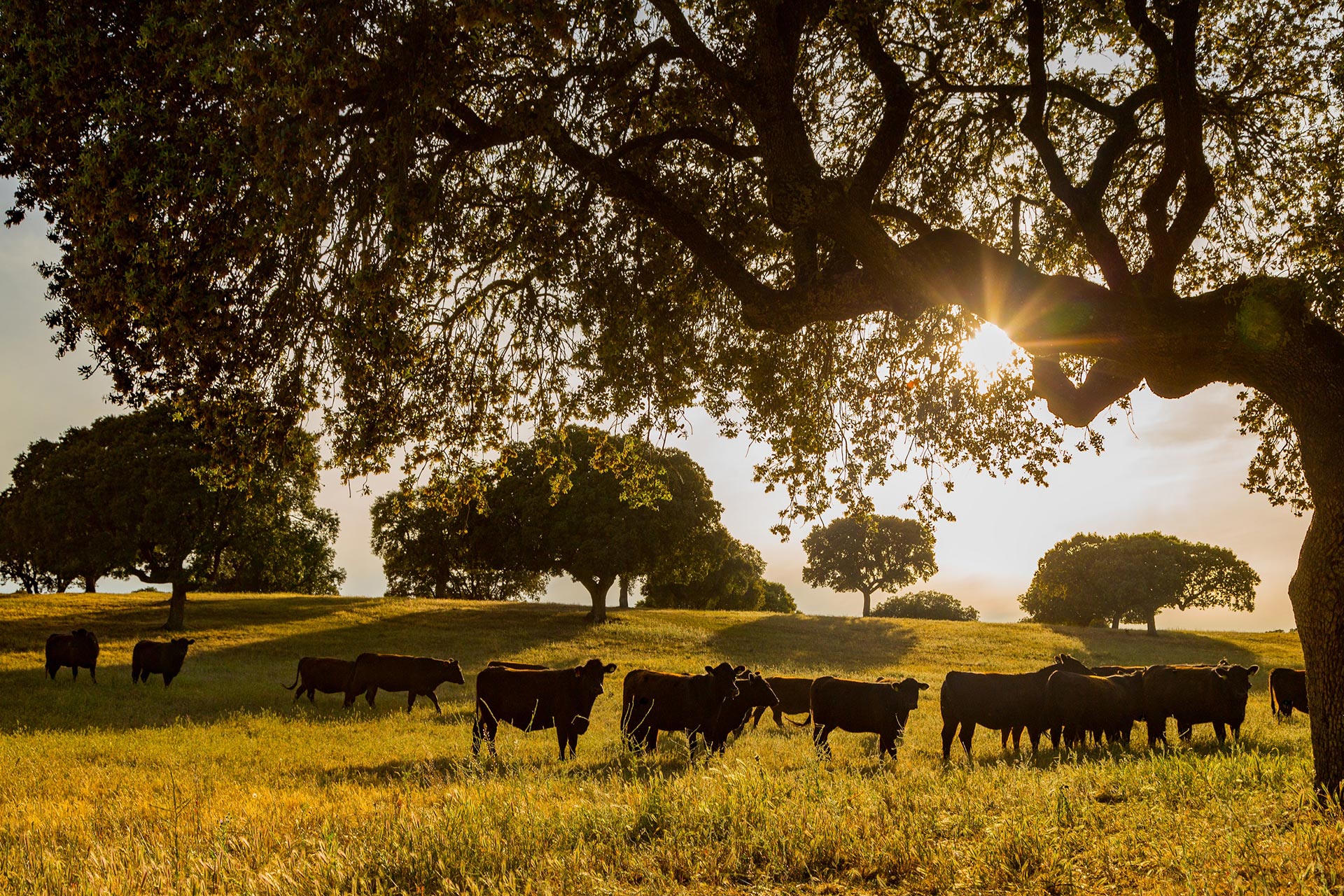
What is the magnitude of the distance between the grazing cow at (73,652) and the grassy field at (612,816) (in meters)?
6.43

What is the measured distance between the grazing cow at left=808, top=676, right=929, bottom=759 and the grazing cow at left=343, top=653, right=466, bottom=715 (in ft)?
35.4

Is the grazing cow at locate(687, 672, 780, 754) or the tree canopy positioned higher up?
the tree canopy

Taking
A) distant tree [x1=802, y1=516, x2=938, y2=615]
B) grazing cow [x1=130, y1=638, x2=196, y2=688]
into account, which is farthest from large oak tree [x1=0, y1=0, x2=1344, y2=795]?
distant tree [x1=802, y1=516, x2=938, y2=615]

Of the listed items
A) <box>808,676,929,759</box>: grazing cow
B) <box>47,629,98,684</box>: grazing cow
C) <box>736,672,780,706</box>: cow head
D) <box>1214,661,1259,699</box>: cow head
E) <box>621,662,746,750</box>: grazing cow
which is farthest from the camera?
<box>47,629,98,684</box>: grazing cow

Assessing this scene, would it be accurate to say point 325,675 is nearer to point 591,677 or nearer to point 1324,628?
point 591,677

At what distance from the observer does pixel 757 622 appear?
49812 mm

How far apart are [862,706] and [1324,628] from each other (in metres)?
7.84

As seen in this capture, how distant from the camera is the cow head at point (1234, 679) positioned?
52.7ft

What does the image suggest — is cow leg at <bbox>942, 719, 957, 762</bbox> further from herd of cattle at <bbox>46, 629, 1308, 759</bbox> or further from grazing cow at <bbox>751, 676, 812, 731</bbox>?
grazing cow at <bbox>751, 676, 812, 731</bbox>

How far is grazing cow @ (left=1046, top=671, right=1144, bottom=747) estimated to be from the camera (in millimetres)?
15016

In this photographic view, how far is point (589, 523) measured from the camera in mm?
44938

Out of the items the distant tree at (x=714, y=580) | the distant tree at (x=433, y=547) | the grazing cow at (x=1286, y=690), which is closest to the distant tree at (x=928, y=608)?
the distant tree at (x=714, y=580)

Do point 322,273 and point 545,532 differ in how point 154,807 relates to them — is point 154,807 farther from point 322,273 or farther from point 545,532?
point 545,532

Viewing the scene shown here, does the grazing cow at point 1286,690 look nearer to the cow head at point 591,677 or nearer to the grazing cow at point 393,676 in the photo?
the cow head at point 591,677
